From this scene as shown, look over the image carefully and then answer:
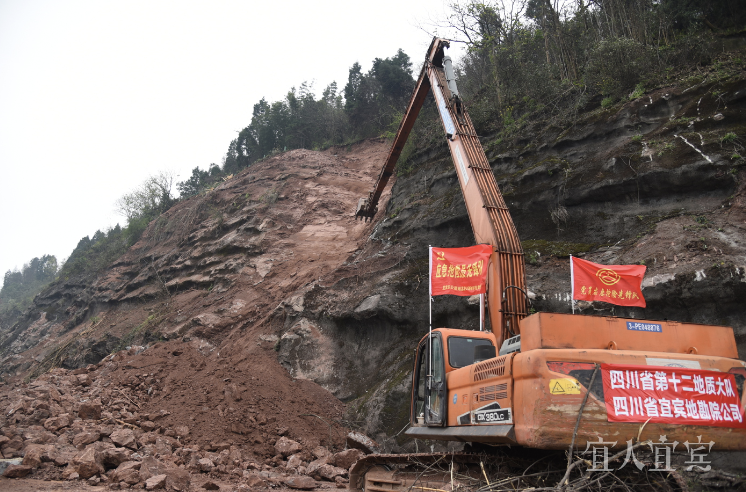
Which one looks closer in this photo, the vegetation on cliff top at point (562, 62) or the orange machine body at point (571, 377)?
the orange machine body at point (571, 377)

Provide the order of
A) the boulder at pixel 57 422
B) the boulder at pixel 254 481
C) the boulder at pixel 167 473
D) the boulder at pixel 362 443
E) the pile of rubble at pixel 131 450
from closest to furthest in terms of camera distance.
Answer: the boulder at pixel 167 473 < the pile of rubble at pixel 131 450 < the boulder at pixel 254 481 < the boulder at pixel 57 422 < the boulder at pixel 362 443

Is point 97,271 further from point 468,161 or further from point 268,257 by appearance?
point 468,161

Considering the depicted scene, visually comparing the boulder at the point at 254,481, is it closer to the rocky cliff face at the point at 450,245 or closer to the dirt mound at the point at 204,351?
the dirt mound at the point at 204,351

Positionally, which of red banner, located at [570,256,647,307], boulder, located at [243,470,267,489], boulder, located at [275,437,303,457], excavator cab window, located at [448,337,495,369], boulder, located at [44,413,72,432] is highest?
red banner, located at [570,256,647,307]

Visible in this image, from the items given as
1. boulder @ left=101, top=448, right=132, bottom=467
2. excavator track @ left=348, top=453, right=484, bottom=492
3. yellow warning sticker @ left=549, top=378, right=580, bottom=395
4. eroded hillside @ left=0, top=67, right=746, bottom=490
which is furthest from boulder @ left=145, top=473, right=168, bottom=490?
yellow warning sticker @ left=549, top=378, right=580, bottom=395

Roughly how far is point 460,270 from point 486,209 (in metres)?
1.16

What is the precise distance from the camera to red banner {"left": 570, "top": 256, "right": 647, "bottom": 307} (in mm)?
6883

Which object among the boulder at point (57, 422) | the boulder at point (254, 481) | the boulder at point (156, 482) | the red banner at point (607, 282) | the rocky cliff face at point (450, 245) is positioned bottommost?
the boulder at point (254, 481)

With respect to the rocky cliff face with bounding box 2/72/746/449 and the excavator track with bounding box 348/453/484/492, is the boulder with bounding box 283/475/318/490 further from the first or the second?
the rocky cliff face with bounding box 2/72/746/449

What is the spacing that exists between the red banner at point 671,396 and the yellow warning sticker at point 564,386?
27 centimetres

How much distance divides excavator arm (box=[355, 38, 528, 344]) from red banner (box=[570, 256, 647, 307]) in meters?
0.91

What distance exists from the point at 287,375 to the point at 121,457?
5.28 metres

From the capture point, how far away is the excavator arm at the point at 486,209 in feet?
21.0

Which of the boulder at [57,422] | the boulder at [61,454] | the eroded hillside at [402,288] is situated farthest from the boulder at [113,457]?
the boulder at [57,422]
